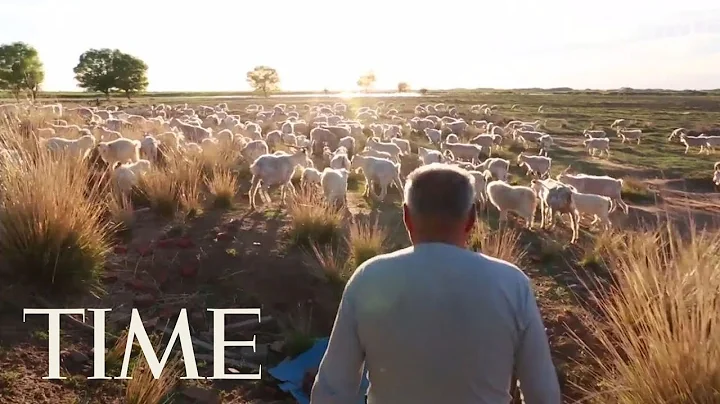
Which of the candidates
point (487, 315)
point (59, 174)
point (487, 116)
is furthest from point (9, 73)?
point (487, 315)

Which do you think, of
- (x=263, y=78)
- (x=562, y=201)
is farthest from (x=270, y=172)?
(x=263, y=78)

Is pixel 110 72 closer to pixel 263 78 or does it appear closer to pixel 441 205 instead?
pixel 263 78

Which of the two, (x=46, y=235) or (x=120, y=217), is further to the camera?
(x=120, y=217)

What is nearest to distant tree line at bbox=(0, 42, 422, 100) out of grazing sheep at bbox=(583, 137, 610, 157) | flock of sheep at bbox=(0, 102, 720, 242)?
flock of sheep at bbox=(0, 102, 720, 242)

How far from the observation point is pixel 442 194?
2680mm

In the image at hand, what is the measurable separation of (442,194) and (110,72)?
8435 cm

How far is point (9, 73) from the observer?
68688mm

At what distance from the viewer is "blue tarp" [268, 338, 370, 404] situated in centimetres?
645

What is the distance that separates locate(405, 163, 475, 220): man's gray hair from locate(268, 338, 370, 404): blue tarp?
398cm

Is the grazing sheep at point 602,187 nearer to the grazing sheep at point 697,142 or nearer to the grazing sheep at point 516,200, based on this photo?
the grazing sheep at point 516,200

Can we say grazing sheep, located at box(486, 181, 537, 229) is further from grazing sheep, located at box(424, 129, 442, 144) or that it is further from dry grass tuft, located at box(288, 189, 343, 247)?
grazing sheep, located at box(424, 129, 442, 144)

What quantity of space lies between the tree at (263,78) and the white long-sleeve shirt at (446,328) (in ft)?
397

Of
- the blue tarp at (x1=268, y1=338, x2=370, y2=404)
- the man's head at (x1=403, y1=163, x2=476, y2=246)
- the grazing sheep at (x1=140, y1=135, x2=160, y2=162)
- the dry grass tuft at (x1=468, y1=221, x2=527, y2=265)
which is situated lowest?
the blue tarp at (x1=268, y1=338, x2=370, y2=404)

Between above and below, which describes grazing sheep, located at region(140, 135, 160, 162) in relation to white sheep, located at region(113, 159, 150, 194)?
above
